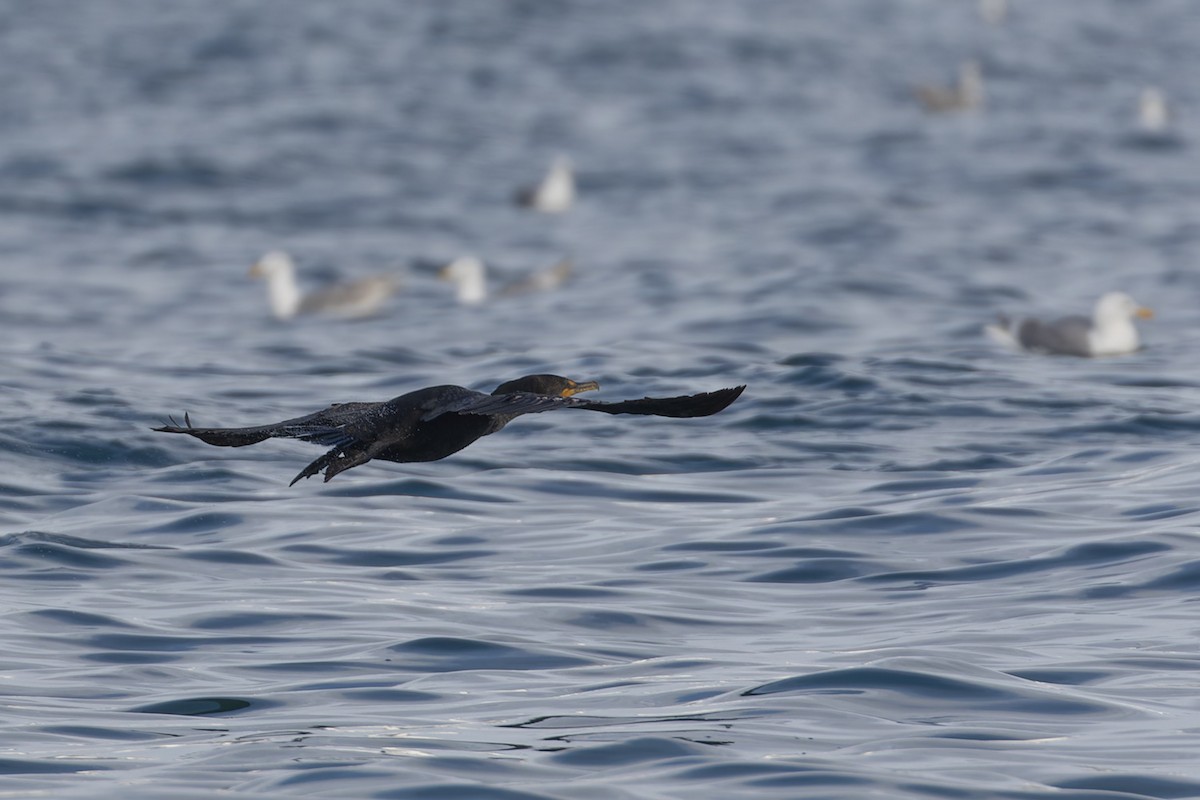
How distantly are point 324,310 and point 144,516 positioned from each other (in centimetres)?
814

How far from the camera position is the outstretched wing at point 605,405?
5867mm

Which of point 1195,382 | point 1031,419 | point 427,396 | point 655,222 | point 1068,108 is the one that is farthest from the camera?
point 1068,108

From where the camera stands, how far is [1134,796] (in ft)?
17.3

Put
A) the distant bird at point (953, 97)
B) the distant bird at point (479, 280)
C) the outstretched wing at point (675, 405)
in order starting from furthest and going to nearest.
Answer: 1. the distant bird at point (953, 97)
2. the distant bird at point (479, 280)
3. the outstretched wing at point (675, 405)

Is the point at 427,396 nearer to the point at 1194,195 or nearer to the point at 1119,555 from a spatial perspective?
the point at 1119,555

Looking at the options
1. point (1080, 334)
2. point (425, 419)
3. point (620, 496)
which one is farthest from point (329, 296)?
point (425, 419)

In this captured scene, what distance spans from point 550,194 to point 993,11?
67.3 ft

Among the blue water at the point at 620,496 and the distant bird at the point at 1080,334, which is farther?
the distant bird at the point at 1080,334

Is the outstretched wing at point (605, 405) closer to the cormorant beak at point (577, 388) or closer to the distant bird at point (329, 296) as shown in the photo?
the cormorant beak at point (577, 388)

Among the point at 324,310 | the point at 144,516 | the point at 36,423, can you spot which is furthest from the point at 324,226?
the point at 144,516

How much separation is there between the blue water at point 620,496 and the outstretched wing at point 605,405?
1034 millimetres

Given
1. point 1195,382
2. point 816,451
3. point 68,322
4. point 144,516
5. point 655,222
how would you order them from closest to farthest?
point 144,516 → point 816,451 → point 1195,382 → point 68,322 → point 655,222

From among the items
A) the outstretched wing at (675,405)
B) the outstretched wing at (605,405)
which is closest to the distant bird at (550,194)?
the outstretched wing at (605,405)

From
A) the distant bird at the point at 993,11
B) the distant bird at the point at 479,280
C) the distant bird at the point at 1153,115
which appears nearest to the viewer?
the distant bird at the point at 479,280
